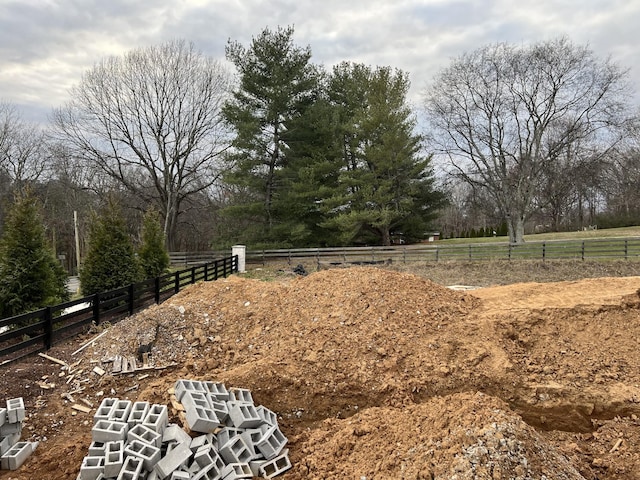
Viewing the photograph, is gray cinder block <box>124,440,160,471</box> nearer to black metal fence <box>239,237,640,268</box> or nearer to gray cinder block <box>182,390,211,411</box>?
gray cinder block <box>182,390,211,411</box>

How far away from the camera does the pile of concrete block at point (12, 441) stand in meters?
3.68

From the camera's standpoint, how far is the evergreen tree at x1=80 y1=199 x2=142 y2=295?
1169 cm

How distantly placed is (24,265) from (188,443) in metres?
8.72

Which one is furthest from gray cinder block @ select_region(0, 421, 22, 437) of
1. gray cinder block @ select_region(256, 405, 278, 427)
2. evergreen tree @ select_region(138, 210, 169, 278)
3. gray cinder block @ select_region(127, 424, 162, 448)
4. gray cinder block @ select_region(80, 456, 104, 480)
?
evergreen tree @ select_region(138, 210, 169, 278)

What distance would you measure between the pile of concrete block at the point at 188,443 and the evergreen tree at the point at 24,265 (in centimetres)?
731

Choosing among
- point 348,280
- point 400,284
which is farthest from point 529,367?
point 348,280

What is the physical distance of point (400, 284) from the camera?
830cm

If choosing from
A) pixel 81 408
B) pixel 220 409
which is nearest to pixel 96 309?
pixel 81 408

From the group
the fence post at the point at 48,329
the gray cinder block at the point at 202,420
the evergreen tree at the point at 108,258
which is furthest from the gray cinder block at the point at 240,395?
the evergreen tree at the point at 108,258

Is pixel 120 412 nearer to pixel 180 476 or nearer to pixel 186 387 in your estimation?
pixel 186 387

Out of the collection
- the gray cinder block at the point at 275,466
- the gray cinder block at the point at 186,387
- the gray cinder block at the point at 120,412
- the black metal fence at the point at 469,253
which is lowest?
the gray cinder block at the point at 275,466

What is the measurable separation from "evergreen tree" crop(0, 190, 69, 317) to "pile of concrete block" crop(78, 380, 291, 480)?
7306mm

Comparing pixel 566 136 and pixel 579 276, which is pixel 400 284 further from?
pixel 566 136

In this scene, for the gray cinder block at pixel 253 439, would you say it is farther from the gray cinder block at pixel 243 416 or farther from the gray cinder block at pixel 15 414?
the gray cinder block at pixel 15 414
